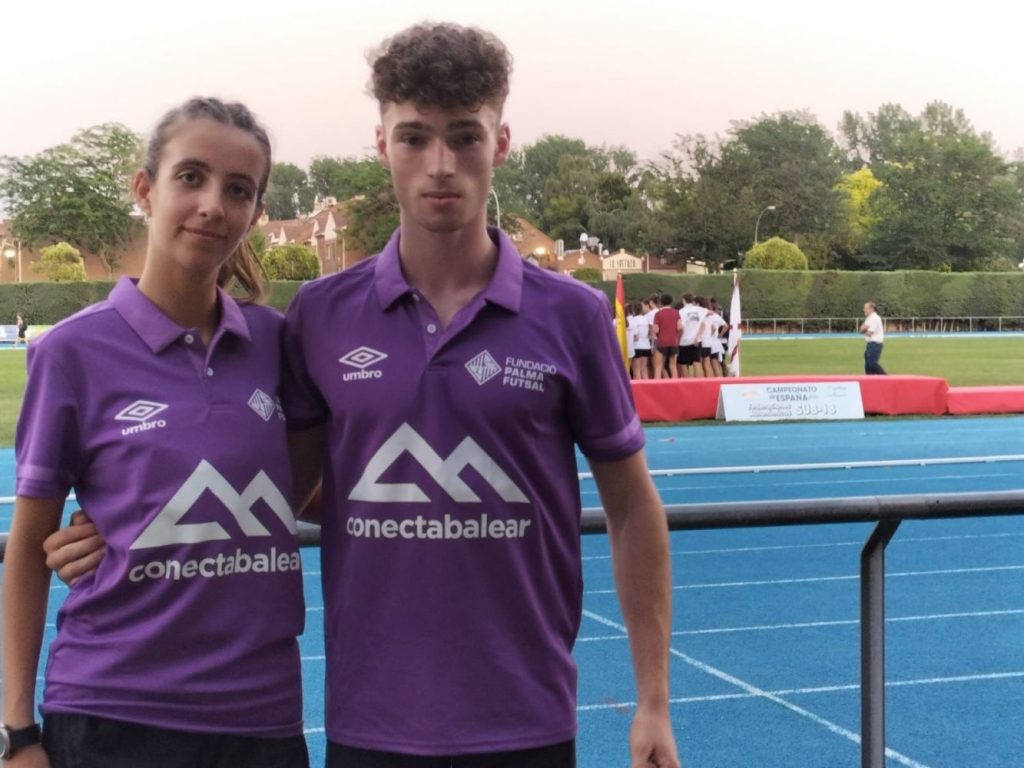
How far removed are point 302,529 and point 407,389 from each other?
0.46 metres

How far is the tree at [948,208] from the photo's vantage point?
235ft

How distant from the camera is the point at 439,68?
1.75m

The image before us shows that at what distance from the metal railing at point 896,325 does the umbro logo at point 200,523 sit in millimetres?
48149

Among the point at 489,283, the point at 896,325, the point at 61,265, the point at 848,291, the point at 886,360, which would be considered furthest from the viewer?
the point at 61,265

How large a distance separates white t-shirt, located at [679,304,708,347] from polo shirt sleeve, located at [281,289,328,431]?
19.8 m

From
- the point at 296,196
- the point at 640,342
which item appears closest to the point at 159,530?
the point at 640,342

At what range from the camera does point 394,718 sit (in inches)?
70.9

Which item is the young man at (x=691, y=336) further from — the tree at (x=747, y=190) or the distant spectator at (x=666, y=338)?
the tree at (x=747, y=190)

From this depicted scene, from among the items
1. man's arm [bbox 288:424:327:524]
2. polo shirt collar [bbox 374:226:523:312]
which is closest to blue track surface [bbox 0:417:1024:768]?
man's arm [bbox 288:424:327:524]

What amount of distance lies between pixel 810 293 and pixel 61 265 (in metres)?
38.3

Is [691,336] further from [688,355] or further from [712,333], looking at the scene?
[688,355]

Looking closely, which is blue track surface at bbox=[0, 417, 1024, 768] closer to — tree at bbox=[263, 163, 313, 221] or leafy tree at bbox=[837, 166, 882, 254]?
leafy tree at bbox=[837, 166, 882, 254]

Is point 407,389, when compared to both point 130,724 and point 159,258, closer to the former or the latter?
point 159,258

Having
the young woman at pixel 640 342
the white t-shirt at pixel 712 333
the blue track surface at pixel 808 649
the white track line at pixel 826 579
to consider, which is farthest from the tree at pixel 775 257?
the white track line at pixel 826 579
